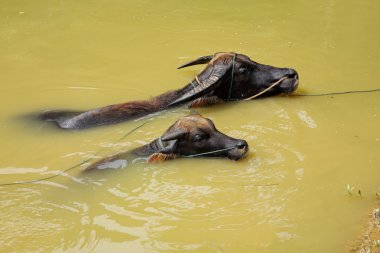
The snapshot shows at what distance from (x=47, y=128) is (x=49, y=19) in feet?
11.8

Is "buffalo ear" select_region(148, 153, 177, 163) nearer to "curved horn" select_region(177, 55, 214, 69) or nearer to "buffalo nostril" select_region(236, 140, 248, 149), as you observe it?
"buffalo nostril" select_region(236, 140, 248, 149)

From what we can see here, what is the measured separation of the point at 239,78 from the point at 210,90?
1.33ft

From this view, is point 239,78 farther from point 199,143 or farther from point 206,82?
point 199,143

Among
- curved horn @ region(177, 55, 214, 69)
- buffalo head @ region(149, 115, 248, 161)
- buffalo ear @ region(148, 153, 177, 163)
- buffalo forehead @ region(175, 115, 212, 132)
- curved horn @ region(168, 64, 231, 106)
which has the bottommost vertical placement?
buffalo ear @ region(148, 153, 177, 163)

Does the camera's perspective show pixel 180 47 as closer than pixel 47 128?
No

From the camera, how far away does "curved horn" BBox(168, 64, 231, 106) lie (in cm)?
564

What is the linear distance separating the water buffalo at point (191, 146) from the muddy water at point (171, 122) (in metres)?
0.09

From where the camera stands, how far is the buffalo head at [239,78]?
A: 579cm

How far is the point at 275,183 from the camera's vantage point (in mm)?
4387

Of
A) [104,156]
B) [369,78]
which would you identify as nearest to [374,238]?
[104,156]

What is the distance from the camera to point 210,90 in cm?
571

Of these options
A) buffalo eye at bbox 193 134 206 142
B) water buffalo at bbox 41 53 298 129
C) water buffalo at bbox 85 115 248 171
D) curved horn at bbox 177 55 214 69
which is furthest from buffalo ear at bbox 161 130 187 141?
curved horn at bbox 177 55 214 69

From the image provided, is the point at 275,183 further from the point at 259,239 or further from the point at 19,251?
the point at 19,251

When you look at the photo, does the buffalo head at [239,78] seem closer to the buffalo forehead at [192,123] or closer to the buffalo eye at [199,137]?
the buffalo forehead at [192,123]
